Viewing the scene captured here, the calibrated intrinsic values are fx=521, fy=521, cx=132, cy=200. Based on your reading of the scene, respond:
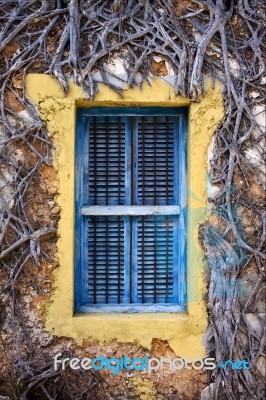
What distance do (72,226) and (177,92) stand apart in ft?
4.00

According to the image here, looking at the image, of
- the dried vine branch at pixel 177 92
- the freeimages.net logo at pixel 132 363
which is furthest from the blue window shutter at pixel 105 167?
the freeimages.net logo at pixel 132 363

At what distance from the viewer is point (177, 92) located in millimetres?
3730

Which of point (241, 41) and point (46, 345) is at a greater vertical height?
point (241, 41)

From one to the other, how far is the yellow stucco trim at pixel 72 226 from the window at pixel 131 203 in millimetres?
154

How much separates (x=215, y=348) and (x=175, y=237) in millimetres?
844

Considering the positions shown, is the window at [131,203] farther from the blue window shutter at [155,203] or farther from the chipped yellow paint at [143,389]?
the chipped yellow paint at [143,389]

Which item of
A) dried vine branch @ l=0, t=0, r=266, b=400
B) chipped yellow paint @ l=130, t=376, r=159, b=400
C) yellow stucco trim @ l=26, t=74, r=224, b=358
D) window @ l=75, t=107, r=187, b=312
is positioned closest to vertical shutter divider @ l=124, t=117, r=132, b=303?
window @ l=75, t=107, r=187, b=312

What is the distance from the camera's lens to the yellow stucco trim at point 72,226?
3.71m

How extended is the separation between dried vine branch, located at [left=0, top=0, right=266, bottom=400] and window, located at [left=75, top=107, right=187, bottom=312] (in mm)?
266

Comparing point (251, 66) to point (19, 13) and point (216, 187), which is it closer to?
point (216, 187)

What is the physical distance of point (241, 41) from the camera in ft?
12.5

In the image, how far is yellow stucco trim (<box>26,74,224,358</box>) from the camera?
3713mm

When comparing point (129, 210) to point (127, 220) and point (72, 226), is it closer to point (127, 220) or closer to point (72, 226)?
Result: point (127, 220)

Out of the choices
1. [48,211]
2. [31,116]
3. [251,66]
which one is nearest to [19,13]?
[31,116]
